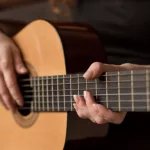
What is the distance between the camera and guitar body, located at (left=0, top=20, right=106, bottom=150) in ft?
2.88

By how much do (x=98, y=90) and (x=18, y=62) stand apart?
0.35 meters

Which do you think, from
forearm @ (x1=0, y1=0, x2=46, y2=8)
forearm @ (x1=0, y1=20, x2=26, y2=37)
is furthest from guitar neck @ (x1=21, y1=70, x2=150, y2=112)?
forearm @ (x1=0, y1=0, x2=46, y2=8)

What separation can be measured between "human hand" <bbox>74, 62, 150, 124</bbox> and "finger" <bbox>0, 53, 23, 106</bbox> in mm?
285

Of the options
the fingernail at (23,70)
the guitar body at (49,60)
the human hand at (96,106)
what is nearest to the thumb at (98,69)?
the human hand at (96,106)

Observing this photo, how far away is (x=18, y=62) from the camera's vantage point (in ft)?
3.32

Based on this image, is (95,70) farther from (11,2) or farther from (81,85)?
(11,2)

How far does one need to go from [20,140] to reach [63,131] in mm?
214

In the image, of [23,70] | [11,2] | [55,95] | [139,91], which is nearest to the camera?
[139,91]

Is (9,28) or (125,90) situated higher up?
(9,28)

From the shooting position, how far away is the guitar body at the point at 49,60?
879 mm

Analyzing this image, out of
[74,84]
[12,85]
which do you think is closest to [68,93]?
[74,84]

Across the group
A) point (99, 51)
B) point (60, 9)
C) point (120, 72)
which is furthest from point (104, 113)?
point (60, 9)

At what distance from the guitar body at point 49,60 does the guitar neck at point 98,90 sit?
0.09ft

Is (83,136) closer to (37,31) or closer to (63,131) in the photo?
(63,131)
